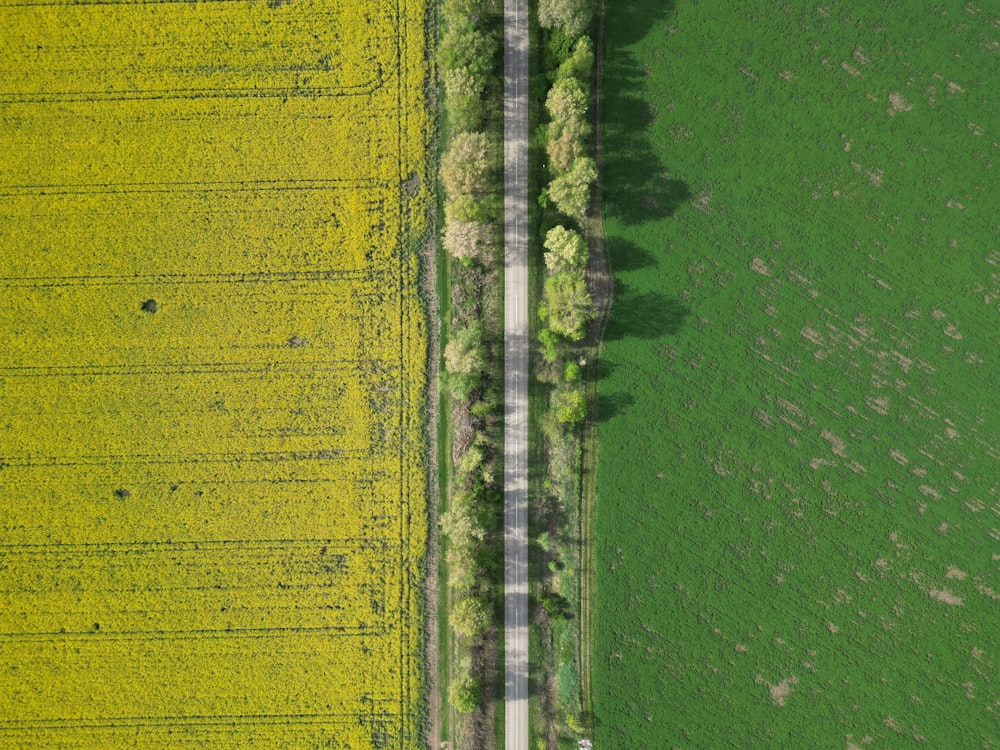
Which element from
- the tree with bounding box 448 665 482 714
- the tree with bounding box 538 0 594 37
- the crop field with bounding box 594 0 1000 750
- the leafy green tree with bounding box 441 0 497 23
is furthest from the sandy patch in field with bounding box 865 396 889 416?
the leafy green tree with bounding box 441 0 497 23

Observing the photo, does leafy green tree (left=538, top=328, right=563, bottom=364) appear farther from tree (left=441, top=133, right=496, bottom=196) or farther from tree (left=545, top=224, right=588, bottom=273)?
tree (left=441, top=133, right=496, bottom=196)

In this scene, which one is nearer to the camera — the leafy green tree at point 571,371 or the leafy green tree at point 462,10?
the leafy green tree at point 462,10

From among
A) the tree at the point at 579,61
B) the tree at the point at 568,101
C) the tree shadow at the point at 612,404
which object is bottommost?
the tree shadow at the point at 612,404

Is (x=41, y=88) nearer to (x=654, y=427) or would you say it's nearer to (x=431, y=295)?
(x=431, y=295)

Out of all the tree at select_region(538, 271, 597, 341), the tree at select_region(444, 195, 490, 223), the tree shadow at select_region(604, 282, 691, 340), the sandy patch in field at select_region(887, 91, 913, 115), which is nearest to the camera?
the tree at select_region(538, 271, 597, 341)

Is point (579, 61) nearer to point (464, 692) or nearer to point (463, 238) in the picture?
point (463, 238)

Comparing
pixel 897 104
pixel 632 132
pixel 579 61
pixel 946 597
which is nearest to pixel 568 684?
pixel 946 597

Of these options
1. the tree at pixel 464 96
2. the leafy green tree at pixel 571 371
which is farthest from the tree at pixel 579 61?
the leafy green tree at pixel 571 371

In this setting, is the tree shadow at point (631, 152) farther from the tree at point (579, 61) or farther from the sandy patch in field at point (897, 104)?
the sandy patch in field at point (897, 104)
